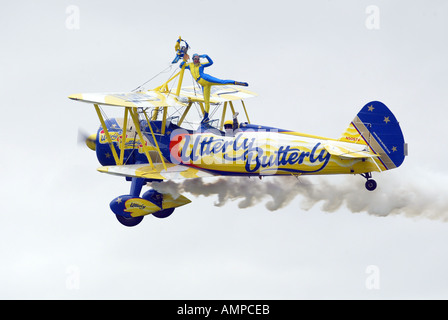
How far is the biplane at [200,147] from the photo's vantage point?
25.1 meters

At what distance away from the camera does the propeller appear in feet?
92.4

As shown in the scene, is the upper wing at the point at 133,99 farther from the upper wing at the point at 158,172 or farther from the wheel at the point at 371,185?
the wheel at the point at 371,185

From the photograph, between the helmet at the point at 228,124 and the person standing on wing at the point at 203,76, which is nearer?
the person standing on wing at the point at 203,76

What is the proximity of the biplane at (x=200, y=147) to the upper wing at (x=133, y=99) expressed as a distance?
0.03 meters

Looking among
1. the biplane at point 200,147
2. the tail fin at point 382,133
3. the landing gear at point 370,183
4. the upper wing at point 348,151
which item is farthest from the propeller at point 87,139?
the landing gear at point 370,183

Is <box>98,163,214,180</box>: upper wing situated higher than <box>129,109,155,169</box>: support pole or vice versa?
<box>129,109,155,169</box>: support pole

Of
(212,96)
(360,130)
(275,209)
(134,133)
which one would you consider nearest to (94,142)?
(134,133)

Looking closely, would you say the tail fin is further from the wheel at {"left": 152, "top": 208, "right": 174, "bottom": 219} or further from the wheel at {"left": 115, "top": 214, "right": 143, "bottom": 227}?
the wheel at {"left": 115, "top": 214, "right": 143, "bottom": 227}

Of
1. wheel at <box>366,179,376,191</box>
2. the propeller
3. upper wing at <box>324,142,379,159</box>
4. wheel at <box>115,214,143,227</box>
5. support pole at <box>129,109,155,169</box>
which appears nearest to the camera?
upper wing at <box>324,142,379,159</box>

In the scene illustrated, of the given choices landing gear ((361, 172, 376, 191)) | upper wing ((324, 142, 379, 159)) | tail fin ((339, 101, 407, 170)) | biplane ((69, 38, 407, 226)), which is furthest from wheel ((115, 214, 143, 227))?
tail fin ((339, 101, 407, 170))

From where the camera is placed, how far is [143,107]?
85.8 ft

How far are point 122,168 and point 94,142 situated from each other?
2189 mm

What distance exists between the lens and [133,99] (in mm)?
Answer: 26266

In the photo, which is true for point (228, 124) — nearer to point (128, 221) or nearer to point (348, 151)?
point (128, 221)
